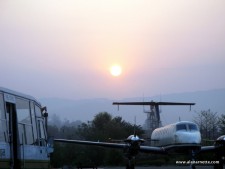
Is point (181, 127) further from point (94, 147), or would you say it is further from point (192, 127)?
point (94, 147)

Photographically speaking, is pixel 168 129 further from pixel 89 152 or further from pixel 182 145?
pixel 89 152

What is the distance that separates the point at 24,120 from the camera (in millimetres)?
11180

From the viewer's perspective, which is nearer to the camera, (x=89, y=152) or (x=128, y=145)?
(x=128, y=145)

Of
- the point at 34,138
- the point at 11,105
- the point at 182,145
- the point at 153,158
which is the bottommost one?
the point at 153,158

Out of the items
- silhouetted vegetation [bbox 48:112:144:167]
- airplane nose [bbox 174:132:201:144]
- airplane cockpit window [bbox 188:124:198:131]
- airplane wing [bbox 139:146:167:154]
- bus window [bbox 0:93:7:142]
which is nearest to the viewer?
bus window [bbox 0:93:7:142]

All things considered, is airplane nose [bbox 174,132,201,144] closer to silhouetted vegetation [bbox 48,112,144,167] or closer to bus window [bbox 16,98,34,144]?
silhouetted vegetation [bbox 48,112,144,167]

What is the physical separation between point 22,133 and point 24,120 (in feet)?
1.36

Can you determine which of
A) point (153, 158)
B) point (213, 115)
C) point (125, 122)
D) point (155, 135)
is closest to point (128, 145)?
point (155, 135)

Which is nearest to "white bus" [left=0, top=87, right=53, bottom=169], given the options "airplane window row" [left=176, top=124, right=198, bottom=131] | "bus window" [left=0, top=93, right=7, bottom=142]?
"bus window" [left=0, top=93, right=7, bottom=142]

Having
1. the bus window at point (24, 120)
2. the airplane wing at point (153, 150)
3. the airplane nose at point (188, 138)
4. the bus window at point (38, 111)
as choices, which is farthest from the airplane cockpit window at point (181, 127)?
the bus window at point (24, 120)

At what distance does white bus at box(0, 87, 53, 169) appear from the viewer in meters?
9.87

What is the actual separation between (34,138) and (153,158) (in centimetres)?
5270

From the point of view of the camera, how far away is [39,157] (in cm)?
1188

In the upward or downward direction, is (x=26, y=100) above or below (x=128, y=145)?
above
